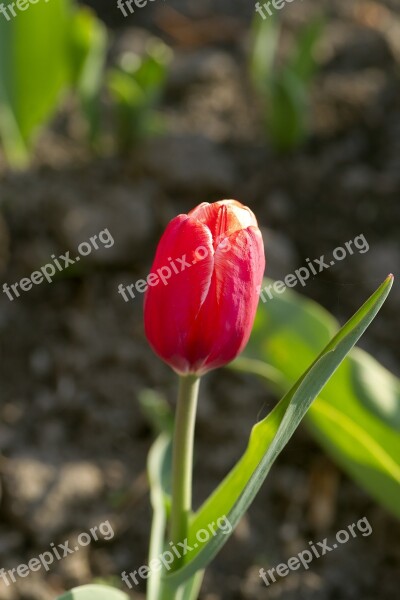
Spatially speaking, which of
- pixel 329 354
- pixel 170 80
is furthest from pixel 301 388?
pixel 170 80

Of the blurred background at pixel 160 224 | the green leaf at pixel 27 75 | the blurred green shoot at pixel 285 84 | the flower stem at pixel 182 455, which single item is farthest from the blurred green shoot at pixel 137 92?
the flower stem at pixel 182 455

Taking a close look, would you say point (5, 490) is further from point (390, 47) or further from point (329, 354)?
point (390, 47)

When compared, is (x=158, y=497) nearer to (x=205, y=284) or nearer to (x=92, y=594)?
(x=92, y=594)

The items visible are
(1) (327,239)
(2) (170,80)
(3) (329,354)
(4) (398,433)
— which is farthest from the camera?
(2) (170,80)

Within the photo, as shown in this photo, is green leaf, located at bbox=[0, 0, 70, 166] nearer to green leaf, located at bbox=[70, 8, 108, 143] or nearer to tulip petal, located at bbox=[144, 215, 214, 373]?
green leaf, located at bbox=[70, 8, 108, 143]

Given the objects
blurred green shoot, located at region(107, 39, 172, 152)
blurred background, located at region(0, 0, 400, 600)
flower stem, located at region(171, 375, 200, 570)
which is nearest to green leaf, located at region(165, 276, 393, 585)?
flower stem, located at region(171, 375, 200, 570)

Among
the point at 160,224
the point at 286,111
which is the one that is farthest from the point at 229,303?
the point at 286,111
